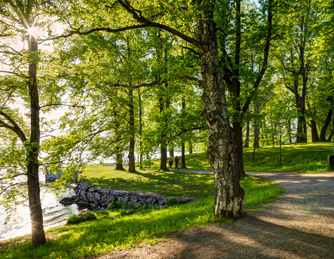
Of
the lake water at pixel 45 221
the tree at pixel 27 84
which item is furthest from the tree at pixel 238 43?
the lake water at pixel 45 221

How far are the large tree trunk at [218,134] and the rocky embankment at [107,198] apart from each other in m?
6.03

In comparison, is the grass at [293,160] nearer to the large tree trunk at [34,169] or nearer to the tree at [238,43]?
A: the tree at [238,43]

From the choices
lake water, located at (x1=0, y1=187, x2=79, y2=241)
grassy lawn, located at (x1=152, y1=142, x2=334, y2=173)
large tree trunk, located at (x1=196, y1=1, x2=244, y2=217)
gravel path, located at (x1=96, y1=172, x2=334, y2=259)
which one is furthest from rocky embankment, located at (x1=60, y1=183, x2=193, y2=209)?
grassy lawn, located at (x1=152, y1=142, x2=334, y2=173)

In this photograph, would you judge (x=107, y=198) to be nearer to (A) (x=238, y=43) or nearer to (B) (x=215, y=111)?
(B) (x=215, y=111)

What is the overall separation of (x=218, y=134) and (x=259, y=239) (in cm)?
257

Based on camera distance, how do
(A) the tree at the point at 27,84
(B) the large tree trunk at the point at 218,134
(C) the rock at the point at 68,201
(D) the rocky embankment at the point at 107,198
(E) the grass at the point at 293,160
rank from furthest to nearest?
(C) the rock at the point at 68,201, (E) the grass at the point at 293,160, (D) the rocky embankment at the point at 107,198, (A) the tree at the point at 27,84, (B) the large tree trunk at the point at 218,134

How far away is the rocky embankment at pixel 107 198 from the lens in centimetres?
1230

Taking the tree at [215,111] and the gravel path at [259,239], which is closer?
the gravel path at [259,239]

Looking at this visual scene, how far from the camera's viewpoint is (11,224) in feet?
47.0

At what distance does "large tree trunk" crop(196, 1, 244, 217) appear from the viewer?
5.33m

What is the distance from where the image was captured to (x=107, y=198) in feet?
50.6

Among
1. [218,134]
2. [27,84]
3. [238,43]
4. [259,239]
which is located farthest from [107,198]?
[238,43]

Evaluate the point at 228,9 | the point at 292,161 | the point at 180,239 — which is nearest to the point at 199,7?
the point at 180,239

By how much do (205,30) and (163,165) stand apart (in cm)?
1847
